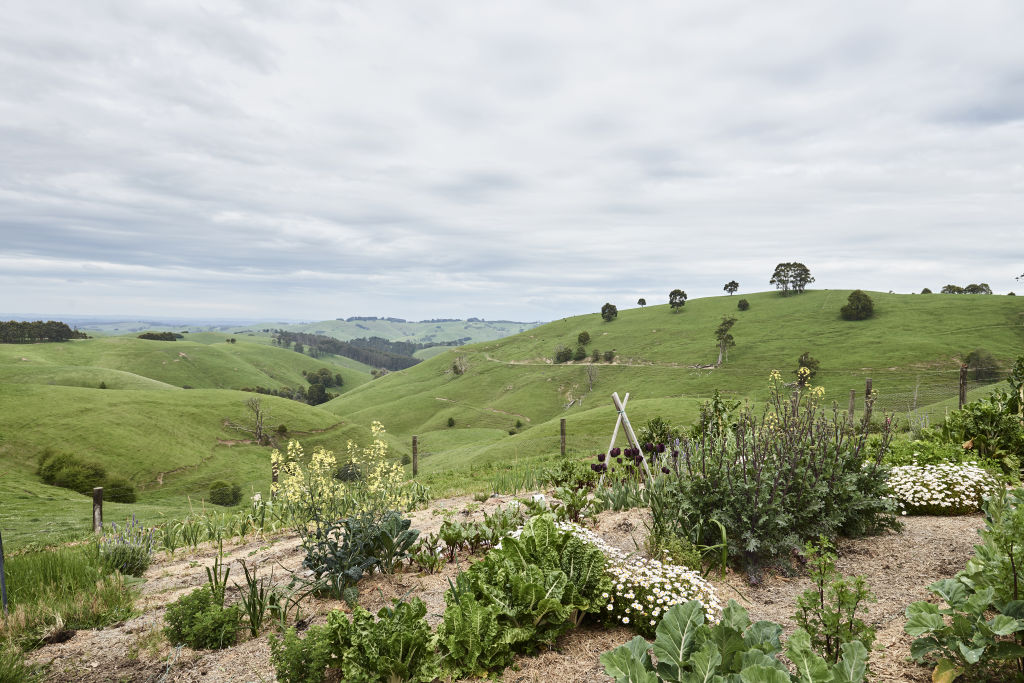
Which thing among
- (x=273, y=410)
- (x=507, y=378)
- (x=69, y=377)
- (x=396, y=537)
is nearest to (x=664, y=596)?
(x=396, y=537)

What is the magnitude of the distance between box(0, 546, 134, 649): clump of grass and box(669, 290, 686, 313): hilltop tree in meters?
117

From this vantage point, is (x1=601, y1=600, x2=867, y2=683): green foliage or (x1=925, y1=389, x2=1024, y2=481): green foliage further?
(x1=925, y1=389, x2=1024, y2=481): green foliage

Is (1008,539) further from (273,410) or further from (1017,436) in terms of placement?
(273,410)

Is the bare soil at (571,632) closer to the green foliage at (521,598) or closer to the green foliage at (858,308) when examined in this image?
the green foliage at (521,598)

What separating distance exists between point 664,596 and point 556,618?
3.48ft

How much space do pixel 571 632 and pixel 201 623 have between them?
3.85 m

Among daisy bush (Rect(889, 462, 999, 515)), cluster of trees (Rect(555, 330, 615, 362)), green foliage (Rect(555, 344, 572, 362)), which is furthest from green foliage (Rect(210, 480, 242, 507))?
green foliage (Rect(555, 344, 572, 362))

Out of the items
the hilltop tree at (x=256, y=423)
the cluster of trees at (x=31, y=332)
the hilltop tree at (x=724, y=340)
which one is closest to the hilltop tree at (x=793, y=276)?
the hilltop tree at (x=724, y=340)

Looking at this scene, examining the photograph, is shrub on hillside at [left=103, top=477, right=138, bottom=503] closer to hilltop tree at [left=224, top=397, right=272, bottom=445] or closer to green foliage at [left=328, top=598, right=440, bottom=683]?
hilltop tree at [left=224, top=397, right=272, bottom=445]

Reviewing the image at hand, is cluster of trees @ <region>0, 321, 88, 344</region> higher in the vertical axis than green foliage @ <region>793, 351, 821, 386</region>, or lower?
higher

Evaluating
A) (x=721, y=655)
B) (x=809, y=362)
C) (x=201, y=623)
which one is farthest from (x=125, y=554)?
(x=809, y=362)

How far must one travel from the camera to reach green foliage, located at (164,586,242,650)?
4953 mm

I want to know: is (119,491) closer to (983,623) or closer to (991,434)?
(983,623)

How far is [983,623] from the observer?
3.11 metres
